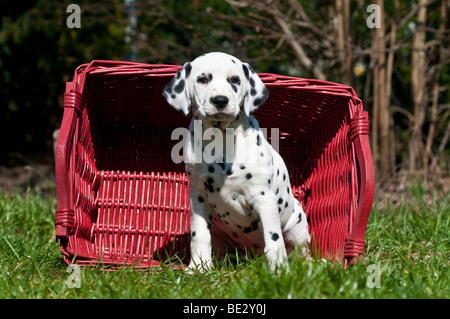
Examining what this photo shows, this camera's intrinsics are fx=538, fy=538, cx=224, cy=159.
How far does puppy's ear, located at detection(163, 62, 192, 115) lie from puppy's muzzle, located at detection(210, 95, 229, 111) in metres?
0.24

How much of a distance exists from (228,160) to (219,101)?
1.12ft

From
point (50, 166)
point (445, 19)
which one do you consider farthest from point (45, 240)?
point (445, 19)

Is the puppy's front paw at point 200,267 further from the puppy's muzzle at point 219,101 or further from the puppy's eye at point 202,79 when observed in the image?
the puppy's eye at point 202,79

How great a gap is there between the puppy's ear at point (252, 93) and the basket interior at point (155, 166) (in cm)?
28

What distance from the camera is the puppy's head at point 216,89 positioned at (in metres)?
2.43

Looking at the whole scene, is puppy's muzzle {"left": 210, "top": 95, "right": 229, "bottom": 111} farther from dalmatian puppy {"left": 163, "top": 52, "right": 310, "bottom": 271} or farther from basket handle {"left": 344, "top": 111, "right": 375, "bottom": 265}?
basket handle {"left": 344, "top": 111, "right": 375, "bottom": 265}

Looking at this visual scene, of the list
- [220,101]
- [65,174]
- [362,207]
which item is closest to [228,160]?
[220,101]

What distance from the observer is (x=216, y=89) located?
8.02 feet

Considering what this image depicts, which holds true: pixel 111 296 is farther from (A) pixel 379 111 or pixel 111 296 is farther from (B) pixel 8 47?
(B) pixel 8 47

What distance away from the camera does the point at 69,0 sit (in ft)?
19.4

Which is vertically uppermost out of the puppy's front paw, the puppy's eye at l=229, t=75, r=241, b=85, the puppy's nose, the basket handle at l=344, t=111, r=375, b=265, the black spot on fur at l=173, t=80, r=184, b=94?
the puppy's eye at l=229, t=75, r=241, b=85

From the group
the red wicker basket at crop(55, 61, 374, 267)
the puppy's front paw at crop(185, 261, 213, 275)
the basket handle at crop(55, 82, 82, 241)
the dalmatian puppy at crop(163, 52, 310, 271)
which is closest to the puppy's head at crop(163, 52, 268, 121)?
the dalmatian puppy at crop(163, 52, 310, 271)

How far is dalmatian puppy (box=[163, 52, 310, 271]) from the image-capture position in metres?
2.53

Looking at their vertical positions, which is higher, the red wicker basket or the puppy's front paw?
the red wicker basket
